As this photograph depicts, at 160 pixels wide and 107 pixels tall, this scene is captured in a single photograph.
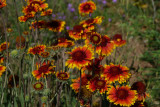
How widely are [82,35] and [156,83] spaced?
1.53 meters

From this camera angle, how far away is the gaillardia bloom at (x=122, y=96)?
1513 millimetres

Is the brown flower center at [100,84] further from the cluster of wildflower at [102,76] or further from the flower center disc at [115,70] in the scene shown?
the flower center disc at [115,70]

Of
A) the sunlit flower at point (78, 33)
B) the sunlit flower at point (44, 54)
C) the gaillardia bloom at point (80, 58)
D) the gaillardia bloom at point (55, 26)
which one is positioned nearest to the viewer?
the gaillardia bloom at point (80, 58)

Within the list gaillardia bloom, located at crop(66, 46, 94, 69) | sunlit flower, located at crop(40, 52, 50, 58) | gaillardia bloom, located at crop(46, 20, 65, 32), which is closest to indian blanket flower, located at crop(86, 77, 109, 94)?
gaillardia bloom, located at crop(66, 46, 94, 69)

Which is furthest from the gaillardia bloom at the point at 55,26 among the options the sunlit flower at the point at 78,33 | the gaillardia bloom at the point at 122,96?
the gaillardia bloom at the point at 122,96

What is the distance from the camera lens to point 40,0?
6.95ft

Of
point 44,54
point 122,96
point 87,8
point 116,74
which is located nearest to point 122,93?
point 122,96

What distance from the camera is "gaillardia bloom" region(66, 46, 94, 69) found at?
1.51m

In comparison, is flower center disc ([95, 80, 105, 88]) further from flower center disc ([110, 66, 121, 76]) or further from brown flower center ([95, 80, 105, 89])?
flower center disc ([110, 66, 121, 76])

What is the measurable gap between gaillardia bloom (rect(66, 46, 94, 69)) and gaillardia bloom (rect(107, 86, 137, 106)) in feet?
0.94

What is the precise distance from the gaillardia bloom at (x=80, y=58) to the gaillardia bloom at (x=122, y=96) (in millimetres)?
287

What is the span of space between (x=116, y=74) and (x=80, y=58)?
306 millimetres

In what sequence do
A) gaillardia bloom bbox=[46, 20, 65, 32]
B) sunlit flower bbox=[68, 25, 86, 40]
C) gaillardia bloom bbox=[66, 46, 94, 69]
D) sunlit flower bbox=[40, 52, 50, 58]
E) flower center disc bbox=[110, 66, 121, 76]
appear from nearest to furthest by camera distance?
gaillardia bloom bbox=[66, 46, 94, 69]
flower center disc bbox=[110, 66, 121, 76]
sunlit flower bbox=[40, 52, 50, 58]
sunlit flower bbox=[68, 25, 86, 40]
gaillardia bloom bbox=[46, 20, 65, 32]

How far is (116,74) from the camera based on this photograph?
1.63m
